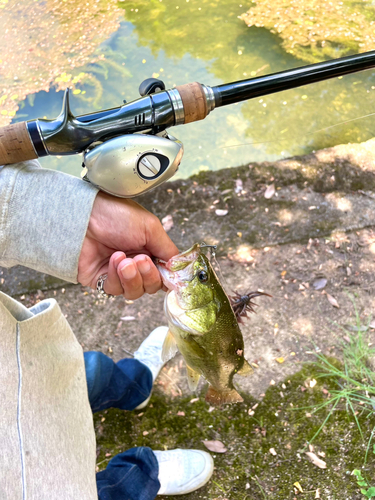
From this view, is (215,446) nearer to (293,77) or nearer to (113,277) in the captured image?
(113,277)

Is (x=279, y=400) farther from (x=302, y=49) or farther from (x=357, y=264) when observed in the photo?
(x=302, y=49)

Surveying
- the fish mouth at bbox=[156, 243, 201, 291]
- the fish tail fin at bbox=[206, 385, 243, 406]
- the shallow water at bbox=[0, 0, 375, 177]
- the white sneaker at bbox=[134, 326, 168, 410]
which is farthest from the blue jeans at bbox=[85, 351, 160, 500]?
the shallow water at bbox=[0, 0, 375, 177]

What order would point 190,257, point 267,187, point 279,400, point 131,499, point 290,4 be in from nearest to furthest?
1. point 190,257
2. point 131,499
3. point 279,400
4. point 267,187
5. point 290,4

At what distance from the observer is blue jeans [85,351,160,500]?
2.15 metres

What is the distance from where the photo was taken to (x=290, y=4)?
5.27 m

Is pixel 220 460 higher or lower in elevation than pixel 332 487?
higher

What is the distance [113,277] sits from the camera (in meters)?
1.75

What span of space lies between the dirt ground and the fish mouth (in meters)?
1.53

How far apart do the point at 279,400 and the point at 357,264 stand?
132 cm

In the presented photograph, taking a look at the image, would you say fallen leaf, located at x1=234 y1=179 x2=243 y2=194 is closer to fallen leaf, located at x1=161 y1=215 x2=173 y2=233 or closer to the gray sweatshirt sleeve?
fallen leaf, located at x1=161 y1=215 x2=173 y2=233

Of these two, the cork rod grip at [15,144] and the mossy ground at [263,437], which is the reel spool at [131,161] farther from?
the mossy ground at [263,437]

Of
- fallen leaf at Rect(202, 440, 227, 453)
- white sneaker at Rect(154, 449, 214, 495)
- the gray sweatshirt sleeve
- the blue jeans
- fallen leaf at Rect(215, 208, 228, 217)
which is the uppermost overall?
the gray sweatshirt sleeve

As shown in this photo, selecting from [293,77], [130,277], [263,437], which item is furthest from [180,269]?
[263,437]

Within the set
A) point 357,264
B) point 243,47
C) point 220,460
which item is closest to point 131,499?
point 220,460
